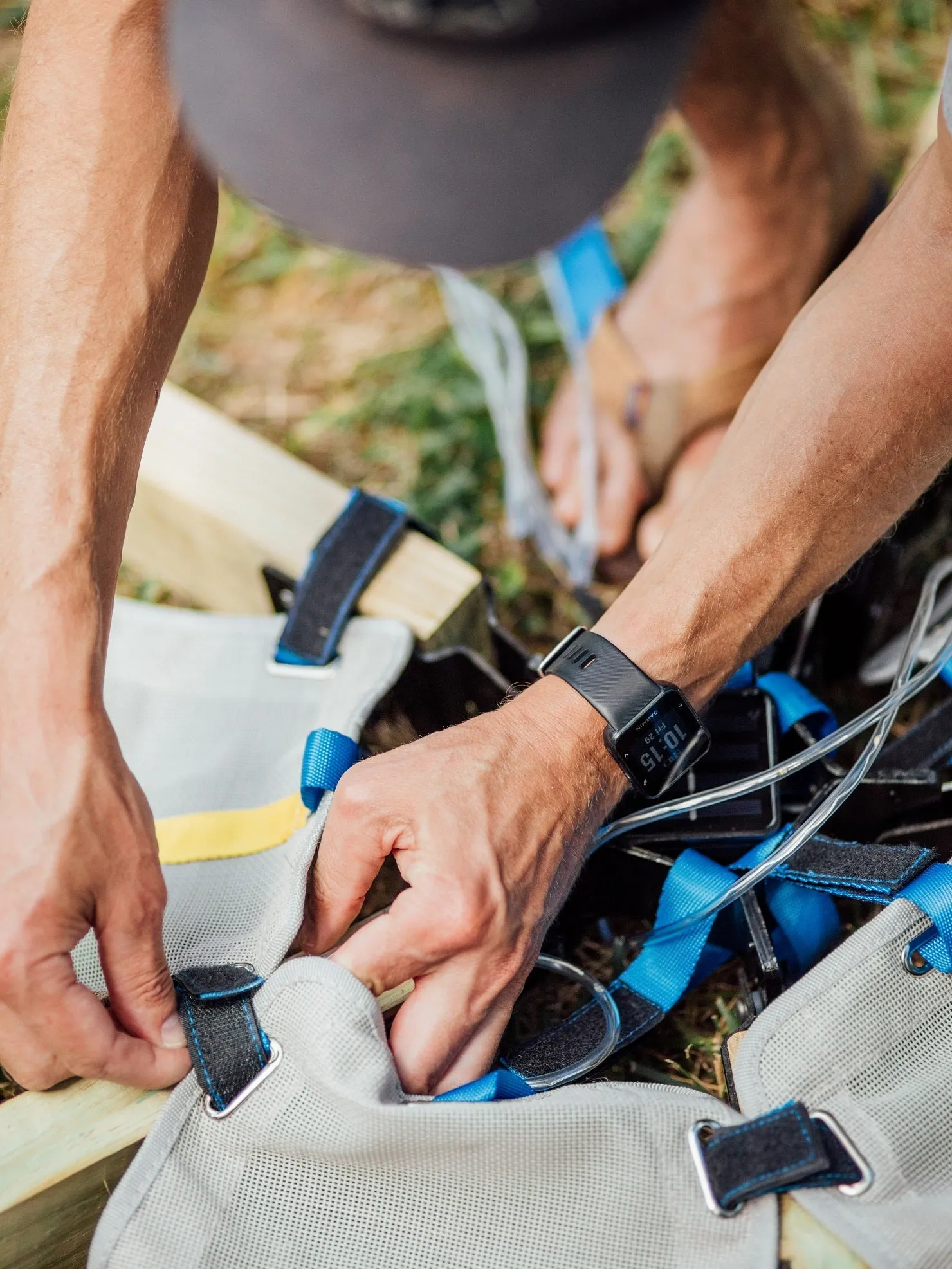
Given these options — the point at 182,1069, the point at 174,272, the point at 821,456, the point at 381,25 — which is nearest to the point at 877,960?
the point at 821,456

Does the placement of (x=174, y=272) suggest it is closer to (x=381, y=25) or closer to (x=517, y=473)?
(x=381, y=25)

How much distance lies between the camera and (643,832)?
1158mm

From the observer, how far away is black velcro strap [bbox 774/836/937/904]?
38.8 inches

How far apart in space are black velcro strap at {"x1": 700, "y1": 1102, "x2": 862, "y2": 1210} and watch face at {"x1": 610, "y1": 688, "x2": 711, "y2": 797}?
309 mm

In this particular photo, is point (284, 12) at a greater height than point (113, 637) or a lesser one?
greater

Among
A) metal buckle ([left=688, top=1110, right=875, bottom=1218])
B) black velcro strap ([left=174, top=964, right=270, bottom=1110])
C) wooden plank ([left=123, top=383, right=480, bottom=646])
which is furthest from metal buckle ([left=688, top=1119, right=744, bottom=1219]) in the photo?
wooden plank ([left=123, top=383, right=480, bottom=646])

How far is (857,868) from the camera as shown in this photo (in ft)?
3.31

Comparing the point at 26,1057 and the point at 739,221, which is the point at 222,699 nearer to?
the point at 26,1057

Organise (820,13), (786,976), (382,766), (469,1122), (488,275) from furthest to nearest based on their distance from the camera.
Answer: (820,13) → (488,275) → (786,976) → (382,766) → (469,1122)

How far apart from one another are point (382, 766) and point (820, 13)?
2.37m

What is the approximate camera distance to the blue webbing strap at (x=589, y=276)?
2.03 m

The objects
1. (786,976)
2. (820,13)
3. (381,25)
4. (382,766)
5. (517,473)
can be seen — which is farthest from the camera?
(820,13)

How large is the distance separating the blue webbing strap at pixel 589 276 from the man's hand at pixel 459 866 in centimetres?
123

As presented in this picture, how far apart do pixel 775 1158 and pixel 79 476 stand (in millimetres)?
829
